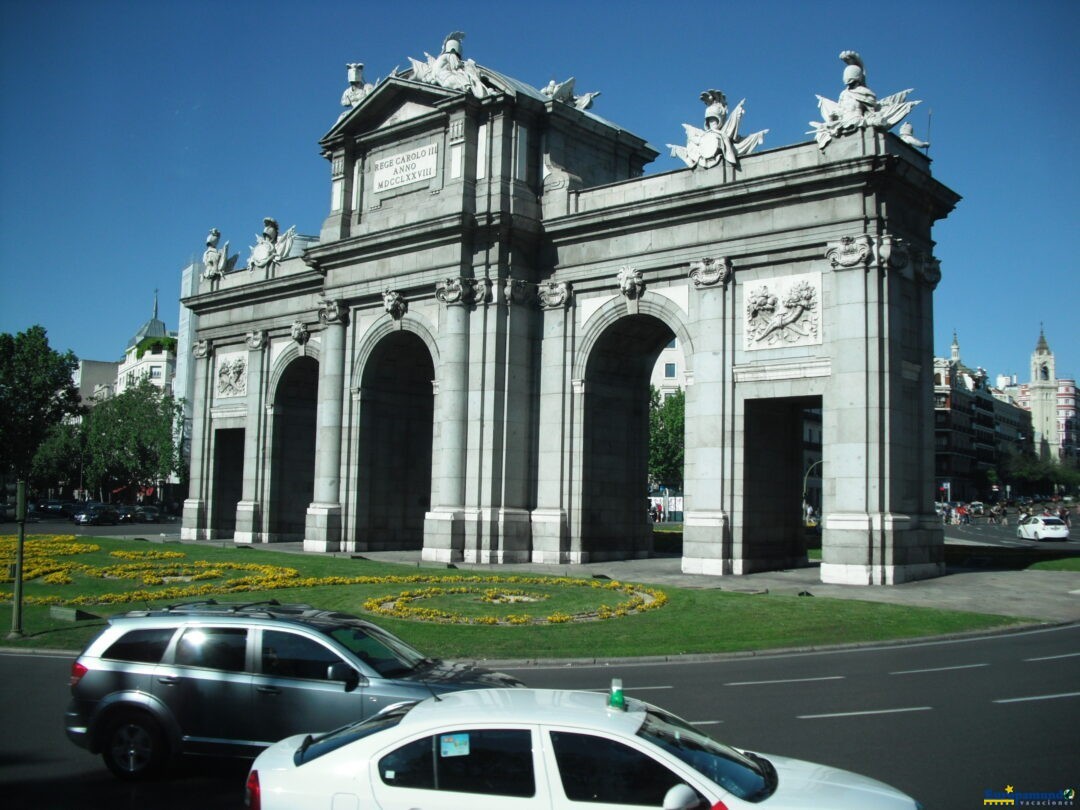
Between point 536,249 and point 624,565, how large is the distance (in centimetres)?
1240

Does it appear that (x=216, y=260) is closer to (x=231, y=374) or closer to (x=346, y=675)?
(x=231, y=374)

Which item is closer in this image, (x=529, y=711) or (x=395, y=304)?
(x=529, y=711)

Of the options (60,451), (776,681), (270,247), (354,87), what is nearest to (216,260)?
(270,247)

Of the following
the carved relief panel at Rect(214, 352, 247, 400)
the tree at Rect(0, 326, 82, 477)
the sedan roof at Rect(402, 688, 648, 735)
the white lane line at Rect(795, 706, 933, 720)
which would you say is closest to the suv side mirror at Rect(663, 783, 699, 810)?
the sedan roof at Rect(402, 688, 648, 735)

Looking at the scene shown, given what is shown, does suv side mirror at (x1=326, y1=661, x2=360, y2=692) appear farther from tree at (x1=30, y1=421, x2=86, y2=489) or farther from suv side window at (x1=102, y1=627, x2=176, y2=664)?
tree at (x1=30, y1=421, x2=86, y2=489)

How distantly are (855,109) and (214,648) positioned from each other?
26853 mm

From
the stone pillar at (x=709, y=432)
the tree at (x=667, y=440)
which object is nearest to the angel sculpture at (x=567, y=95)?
the stone pillar at (x=709, y=432)

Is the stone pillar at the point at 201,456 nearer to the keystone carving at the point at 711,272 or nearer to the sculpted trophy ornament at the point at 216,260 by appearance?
the sculpted trophy ornament at the point at 216,260

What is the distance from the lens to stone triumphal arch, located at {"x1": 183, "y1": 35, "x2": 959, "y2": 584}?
3062 centimetres

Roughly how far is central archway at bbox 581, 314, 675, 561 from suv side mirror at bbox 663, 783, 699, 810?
102ft

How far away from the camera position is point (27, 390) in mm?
84188

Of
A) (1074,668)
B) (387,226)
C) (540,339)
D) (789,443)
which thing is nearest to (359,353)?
(387,226)

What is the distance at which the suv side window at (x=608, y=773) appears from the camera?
6.09 meters

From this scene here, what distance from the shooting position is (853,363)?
30172 millimetres
